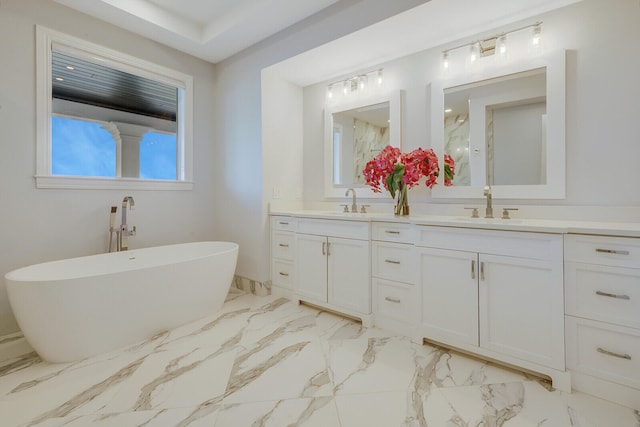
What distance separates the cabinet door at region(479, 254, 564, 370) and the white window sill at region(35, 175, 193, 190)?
9.51 ft

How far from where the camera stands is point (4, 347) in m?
1.99

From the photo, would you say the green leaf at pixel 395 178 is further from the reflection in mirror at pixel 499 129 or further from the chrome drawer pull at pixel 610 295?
the chrome drawer pull at pixel 610 295

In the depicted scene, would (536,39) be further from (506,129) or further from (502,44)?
(506,129)

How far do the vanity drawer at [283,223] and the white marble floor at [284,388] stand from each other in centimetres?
105

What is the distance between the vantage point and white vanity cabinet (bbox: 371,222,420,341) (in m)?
2.11

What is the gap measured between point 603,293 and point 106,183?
3.57 metres

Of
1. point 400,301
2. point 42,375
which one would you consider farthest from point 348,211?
point 42,375

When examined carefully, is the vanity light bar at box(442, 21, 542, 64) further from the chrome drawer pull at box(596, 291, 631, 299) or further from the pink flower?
the chrome drawer pull at box(596, 291, 631, 299)

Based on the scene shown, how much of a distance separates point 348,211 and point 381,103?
1.07m

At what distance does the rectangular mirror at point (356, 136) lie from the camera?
2740 millimetres

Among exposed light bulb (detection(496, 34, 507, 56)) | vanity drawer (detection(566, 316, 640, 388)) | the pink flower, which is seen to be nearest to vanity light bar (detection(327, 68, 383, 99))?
the pink flower

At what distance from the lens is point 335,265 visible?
2520 mm

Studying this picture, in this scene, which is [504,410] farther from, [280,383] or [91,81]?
[91,81]

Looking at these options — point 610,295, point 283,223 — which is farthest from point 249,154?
point 610,295
